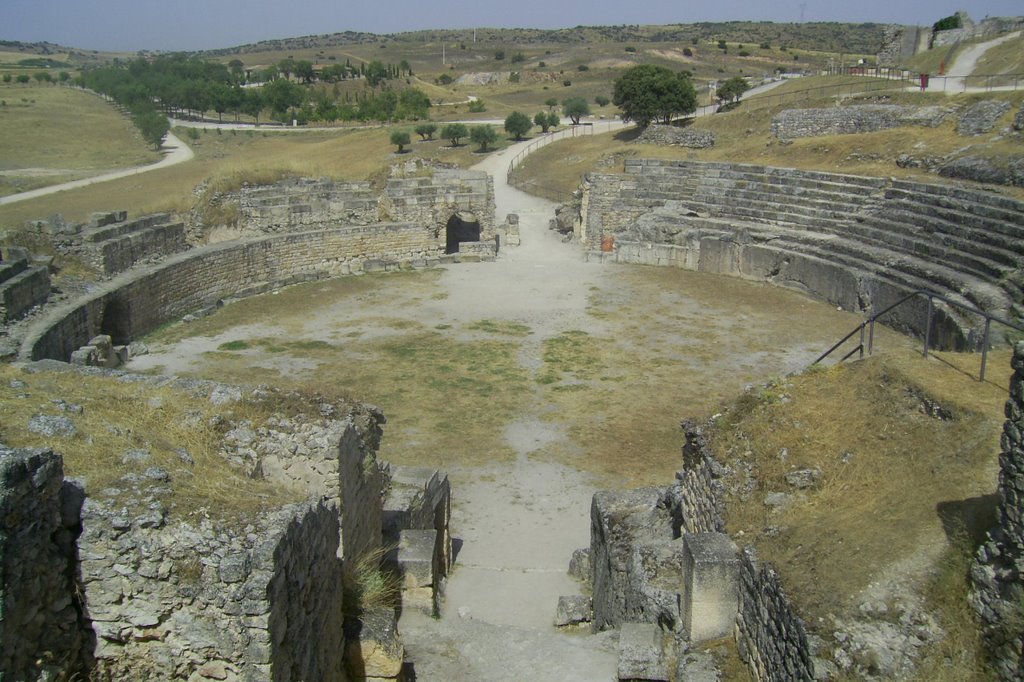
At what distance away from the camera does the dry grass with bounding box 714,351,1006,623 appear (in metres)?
6.34

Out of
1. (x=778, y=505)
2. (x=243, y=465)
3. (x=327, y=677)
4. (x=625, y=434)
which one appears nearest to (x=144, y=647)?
(x=327, y=677)

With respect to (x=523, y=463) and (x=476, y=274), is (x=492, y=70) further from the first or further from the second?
(x=523, y=463)

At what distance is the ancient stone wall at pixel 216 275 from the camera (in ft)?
51.9

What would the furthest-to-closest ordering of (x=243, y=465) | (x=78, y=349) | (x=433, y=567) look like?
(x=78, y=349), (x=433, y=567), (x=243, y=465)

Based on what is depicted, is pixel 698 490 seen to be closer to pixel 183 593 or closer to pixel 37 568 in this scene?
pixel 183 593

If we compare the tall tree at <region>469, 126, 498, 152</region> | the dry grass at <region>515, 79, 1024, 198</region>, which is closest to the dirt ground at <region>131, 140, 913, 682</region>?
the dry grass at <region>515, 79, 1024, 198</region>

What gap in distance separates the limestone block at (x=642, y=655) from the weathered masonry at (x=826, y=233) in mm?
10758

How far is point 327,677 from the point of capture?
569 centimetres

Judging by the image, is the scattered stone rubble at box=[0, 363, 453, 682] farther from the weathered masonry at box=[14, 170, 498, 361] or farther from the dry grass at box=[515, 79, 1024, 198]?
the dry grass at box=[515, 79, 1024, 198]

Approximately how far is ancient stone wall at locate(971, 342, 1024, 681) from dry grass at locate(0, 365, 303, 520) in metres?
4.29

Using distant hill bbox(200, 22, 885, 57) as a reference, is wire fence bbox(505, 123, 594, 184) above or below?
below

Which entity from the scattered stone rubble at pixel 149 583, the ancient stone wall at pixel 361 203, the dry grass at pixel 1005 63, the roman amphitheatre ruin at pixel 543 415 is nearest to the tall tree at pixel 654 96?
the roman amphitheatre ruin at pixel 543 415

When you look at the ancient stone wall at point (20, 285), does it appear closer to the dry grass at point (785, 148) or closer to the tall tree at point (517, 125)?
the dry grass at point (785, 148)

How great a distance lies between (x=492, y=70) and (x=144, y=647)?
92.7 metres
